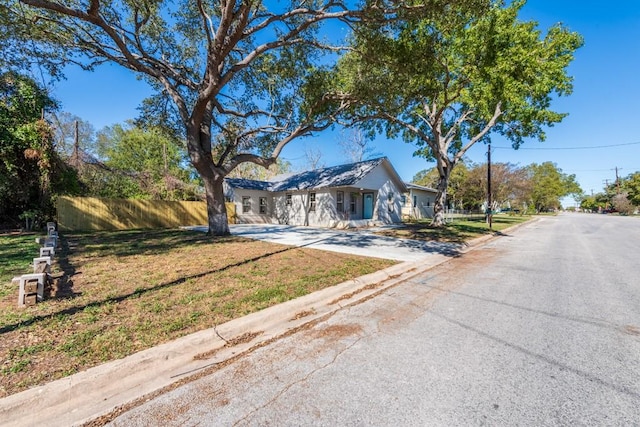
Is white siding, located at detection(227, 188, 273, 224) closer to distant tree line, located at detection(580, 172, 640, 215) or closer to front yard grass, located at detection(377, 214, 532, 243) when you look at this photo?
front yard grass, located at detection(377, 214, 532, 243)

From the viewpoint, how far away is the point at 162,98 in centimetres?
1292

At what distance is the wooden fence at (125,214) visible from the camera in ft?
48.9

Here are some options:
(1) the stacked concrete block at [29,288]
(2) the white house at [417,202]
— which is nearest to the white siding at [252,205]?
(2) the white house at [417,202]

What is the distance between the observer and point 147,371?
2639mm

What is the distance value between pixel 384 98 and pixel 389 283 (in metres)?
7.99

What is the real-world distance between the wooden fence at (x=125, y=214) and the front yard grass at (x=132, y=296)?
306 inches

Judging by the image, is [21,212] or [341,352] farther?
[21,212]

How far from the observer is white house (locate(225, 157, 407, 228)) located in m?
18.1

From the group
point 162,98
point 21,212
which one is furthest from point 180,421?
point 21,212

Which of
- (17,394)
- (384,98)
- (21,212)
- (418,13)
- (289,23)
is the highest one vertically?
(289,23)

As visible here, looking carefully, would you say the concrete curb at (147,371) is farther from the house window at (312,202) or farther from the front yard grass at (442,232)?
the house window at (312,202)

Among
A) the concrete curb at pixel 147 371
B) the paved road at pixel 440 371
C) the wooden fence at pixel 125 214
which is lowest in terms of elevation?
the paved road at pixel 440 371

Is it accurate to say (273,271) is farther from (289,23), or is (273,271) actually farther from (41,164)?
(41,164)

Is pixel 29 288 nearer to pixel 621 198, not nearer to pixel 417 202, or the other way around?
pixel 417 202
